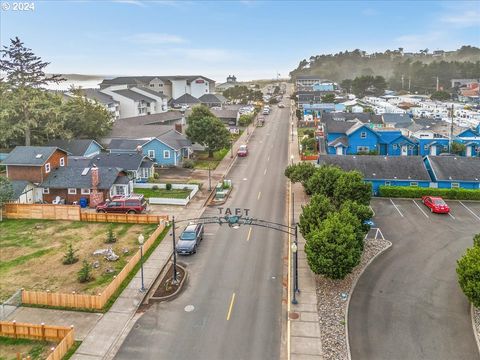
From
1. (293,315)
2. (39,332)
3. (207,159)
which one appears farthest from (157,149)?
(293,315)

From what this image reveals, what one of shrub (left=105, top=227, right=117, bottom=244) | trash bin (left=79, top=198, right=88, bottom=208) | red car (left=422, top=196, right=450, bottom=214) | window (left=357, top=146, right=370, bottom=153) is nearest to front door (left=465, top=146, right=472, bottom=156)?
window (left=357, top=146, right=370, bottom=153)

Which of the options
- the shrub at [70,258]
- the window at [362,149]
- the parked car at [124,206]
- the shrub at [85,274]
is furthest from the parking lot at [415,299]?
the window at [362,149]

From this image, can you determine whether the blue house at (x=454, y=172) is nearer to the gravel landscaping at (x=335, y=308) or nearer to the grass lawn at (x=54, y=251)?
the gravel landscaping at (x=335, y=308)

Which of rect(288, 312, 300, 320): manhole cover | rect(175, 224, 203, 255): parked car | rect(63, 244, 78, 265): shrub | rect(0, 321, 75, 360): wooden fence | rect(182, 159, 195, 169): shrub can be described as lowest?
rect(288, 312, 300, 320): manhole cover

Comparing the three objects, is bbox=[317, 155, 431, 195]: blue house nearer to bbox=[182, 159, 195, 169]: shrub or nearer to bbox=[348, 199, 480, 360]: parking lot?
bbox=[348, 199, 480, 360]: parking lot

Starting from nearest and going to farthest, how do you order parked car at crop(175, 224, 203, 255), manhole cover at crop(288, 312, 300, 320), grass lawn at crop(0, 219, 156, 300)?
manhole cover at crop(288, 312, 300, 320), grass lawn at crop(0, 219, 156, 300), parked car at crop(175, 224, 203, 255)

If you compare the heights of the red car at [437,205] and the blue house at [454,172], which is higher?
the blue house at [454,172]

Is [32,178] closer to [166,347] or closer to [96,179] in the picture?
[96,179]
